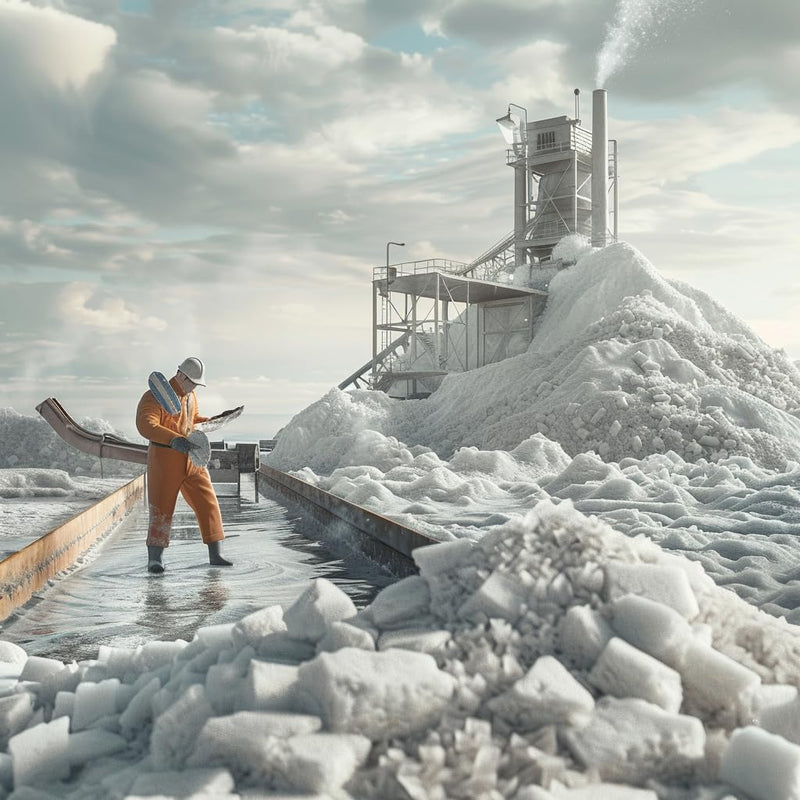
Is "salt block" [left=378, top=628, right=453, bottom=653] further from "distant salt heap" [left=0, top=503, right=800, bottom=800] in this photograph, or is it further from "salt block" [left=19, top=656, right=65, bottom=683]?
"salt block" [left=19, top=656, right=65, bottom=683]

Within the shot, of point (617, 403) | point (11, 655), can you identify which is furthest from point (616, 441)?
point (11, 655)

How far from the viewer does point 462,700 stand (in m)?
1.76

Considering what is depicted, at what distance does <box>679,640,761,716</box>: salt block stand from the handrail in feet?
31.9

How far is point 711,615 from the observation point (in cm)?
223

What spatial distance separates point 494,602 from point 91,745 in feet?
3.25

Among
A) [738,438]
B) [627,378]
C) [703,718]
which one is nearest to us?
[703,718]

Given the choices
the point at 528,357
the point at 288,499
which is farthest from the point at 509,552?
the point at 528,357

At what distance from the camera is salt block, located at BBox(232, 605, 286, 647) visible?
2086mm

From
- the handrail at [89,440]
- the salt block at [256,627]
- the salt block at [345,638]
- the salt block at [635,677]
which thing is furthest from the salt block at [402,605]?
the handrail at [89,440]

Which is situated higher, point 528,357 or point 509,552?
point 528,357

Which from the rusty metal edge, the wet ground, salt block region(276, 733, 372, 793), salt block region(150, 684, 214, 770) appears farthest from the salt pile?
salt block region(150, 684, 214, 770)

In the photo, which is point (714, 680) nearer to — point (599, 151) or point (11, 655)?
point (11, 655)

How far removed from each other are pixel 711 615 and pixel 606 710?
0.64 meters

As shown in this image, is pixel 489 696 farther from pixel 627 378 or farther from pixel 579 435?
pixel 627 378
